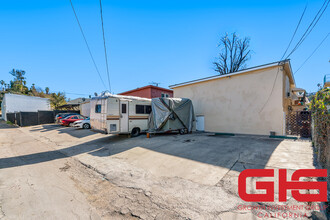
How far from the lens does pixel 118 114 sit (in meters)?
8.17

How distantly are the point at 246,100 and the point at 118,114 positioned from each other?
8963 mm

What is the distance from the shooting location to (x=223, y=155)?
534cm

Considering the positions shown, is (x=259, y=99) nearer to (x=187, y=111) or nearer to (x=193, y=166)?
(x=187, y=111)

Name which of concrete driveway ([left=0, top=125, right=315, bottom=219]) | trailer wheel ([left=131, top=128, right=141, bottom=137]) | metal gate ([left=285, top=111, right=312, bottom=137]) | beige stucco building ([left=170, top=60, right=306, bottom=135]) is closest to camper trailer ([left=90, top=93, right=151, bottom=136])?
trailer wheel ([left=131, top=128, right=141, bottom=137])

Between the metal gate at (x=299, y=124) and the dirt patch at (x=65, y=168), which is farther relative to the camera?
the metal gate at (x=299, y=124)

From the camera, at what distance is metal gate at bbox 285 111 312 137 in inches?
325

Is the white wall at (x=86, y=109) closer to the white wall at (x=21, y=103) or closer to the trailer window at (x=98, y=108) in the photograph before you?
the white wall at (x=21, y=103)

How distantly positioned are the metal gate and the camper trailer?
370 inches

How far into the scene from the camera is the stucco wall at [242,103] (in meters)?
9.12

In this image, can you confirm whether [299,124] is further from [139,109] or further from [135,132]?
[135,132]

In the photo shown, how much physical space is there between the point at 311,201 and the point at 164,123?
7.74 m

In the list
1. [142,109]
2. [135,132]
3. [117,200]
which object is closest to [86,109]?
[135,132]

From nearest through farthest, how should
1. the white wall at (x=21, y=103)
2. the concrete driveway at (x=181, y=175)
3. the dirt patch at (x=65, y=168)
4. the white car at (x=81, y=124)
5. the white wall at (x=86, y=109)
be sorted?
the concrete driveway at (x=181, y=175), the dirt patch at (x=65, y=168), the white car at (x=81, y=124), the white wall at (x=86, y=109), the white wall at (x=21, y=103)

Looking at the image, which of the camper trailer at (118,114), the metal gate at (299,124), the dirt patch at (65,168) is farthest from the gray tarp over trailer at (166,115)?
the metal gate at (299,124)
